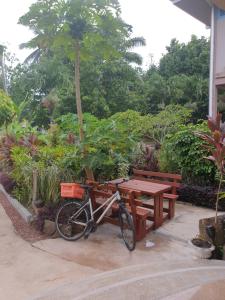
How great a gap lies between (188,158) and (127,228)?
299cm

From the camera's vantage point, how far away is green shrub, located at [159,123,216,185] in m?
7.24

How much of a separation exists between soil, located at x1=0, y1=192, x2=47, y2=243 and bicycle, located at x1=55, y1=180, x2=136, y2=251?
0.41m

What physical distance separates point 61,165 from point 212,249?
3291mm

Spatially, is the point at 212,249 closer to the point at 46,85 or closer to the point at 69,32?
the point at 69,32

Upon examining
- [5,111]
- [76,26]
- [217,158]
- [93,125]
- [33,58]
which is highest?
[33,58]

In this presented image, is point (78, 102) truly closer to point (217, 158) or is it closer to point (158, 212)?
point (158, 212)

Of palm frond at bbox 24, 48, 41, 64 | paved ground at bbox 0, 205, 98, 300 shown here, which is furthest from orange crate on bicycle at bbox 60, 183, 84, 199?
palm frond at bbox 24, 48, 41, 64

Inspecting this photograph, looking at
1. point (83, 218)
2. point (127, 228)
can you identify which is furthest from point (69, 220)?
point (127, 228)

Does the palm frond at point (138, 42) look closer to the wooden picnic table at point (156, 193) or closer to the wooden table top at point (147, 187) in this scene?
the wooden table top at point (147, 187)

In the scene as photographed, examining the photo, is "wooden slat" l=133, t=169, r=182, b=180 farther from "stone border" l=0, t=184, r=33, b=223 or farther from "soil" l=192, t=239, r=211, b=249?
"stone border" l=0, t=184, r=33, b=223

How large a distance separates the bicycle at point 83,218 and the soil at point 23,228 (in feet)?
1.36

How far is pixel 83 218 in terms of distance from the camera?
5555 millimetres

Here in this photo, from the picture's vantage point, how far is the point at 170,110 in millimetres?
11242

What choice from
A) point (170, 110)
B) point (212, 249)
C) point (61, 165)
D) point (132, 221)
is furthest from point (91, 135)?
point (170, 110)
